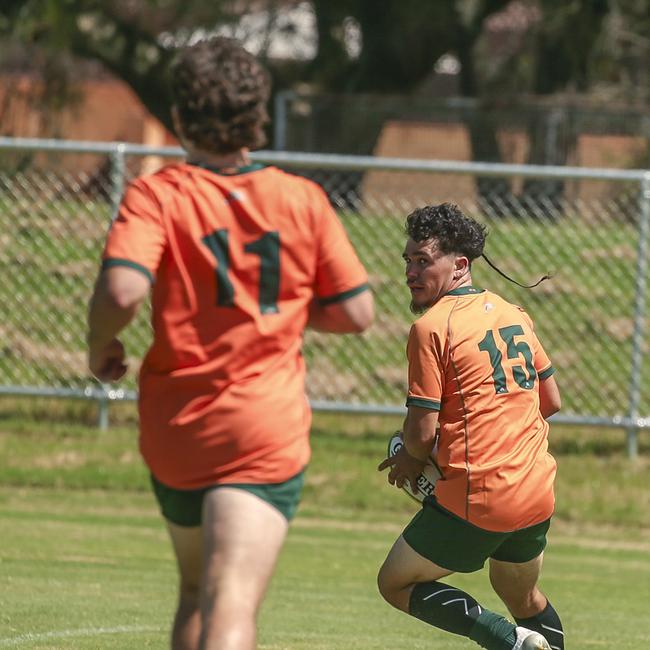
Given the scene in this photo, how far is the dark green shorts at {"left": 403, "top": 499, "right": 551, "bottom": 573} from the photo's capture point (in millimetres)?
5141

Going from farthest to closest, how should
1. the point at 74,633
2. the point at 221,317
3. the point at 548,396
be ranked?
the point at 74,633, the point at 548,396, the point at 221,317

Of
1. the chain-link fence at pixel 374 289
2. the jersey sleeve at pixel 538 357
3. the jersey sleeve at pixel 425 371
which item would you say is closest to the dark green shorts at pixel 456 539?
the jersey sleeve at pixel 425 371

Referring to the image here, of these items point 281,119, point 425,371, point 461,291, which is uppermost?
point 461,291

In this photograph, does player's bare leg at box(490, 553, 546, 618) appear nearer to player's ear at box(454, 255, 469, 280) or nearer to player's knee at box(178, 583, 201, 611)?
player's ear at box(454, 255, 469, 280)

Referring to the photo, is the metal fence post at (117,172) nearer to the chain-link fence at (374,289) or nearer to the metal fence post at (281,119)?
the chain-link fence at (374,289)

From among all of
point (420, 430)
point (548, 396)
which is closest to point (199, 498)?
point (420, 430)

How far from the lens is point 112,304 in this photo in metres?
3.70

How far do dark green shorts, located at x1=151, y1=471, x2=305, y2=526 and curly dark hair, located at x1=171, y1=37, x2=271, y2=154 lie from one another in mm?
887

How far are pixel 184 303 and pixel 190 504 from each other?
0.54 m

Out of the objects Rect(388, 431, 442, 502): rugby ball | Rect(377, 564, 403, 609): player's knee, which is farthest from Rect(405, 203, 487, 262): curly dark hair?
Rect(377, 564, 403, 609): player's knee

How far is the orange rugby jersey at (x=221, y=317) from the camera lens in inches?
148

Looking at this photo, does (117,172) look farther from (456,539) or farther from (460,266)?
(456,539)

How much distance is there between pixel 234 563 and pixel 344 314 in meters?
0.74

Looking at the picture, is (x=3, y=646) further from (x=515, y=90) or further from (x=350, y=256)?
(x=515, y=90)
